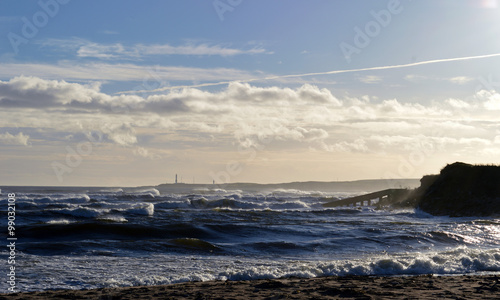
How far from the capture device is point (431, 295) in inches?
408

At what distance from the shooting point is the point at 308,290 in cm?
1087

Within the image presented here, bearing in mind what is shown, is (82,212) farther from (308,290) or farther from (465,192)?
(465,192)

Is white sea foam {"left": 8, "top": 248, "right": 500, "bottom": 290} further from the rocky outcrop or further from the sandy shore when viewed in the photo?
the rocky outcrop

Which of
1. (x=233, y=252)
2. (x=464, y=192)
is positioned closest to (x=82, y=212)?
(x=233, y=252)

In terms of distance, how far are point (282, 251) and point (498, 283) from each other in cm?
832

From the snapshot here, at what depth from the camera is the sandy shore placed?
10.1m

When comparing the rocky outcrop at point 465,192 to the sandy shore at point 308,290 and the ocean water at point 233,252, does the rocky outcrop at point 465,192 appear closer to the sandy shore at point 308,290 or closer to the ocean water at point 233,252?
the ocean water at point 233,252

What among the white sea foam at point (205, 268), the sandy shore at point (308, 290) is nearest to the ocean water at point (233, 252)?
the white sea foam at point (205, 268)

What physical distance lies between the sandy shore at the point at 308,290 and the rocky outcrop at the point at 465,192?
82.8ft

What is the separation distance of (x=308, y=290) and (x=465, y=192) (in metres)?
31.5

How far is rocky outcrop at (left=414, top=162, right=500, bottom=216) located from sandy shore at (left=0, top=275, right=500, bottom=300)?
25245 mm

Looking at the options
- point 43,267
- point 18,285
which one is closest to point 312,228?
point 43,267

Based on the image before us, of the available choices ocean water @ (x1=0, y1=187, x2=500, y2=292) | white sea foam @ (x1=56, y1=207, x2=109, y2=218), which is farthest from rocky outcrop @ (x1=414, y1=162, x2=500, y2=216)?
white sea foam @ (x1=56, y1=207, x2=109, y2=218)

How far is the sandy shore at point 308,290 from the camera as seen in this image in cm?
1013
